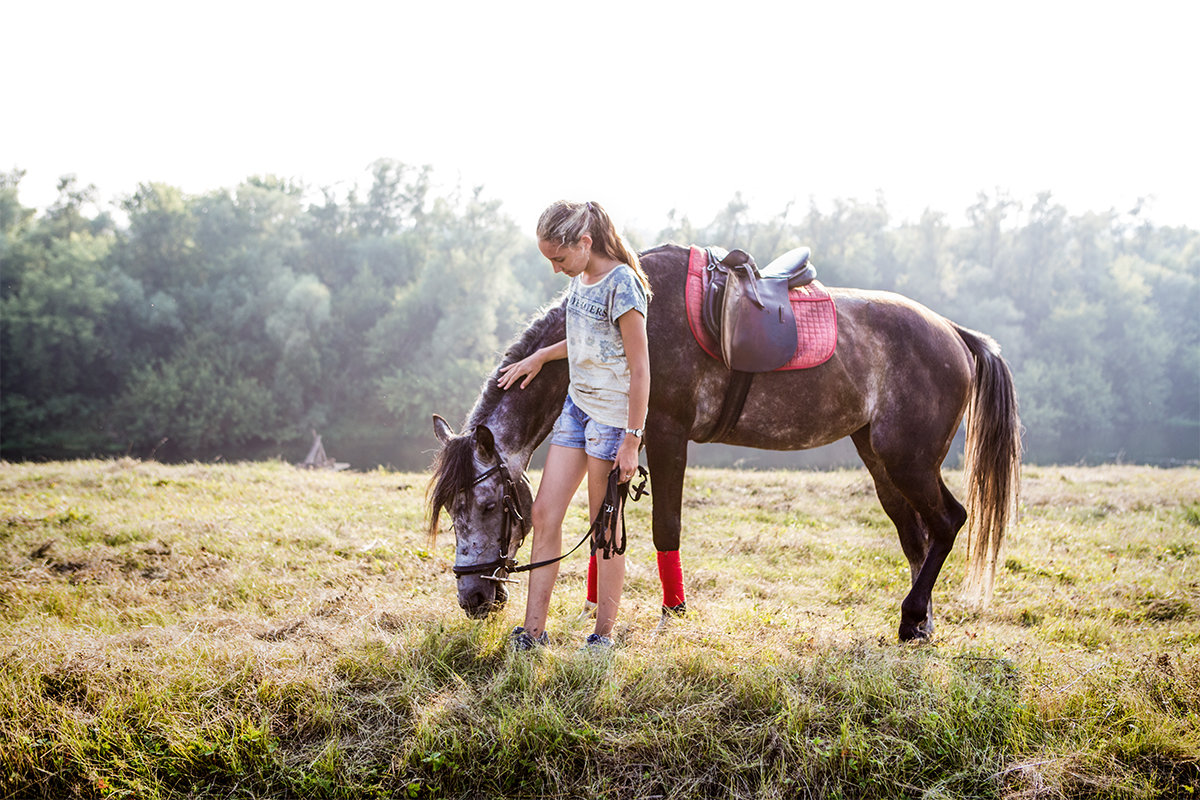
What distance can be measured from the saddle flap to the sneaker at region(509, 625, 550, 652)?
1646mm

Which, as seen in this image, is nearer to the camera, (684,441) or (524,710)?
(524,710)

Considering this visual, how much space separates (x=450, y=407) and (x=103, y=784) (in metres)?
26.7

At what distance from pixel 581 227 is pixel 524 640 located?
1.87 meters

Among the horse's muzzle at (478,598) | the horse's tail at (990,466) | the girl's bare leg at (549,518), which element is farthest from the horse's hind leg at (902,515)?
the horse's muzzle at (478,598)

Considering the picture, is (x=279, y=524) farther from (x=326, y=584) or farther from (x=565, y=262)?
(x=565, y=262)

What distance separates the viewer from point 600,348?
10.2 ft

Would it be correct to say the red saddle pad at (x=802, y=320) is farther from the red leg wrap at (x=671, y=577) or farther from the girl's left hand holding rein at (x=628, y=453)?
the red leg wrap at (x=671, y=577)

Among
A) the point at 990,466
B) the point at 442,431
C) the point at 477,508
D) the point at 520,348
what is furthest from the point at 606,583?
the point at 990,466

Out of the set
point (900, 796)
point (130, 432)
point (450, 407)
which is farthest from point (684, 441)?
point (130, 432)

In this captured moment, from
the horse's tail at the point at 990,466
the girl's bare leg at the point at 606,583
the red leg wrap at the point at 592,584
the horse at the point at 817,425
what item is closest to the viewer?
the girl's bare leg at the point at 606,583

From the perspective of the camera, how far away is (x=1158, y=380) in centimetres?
3819

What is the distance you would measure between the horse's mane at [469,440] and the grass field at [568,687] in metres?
0.65

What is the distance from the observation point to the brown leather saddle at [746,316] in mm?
3623

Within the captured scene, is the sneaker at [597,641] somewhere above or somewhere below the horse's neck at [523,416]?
below
